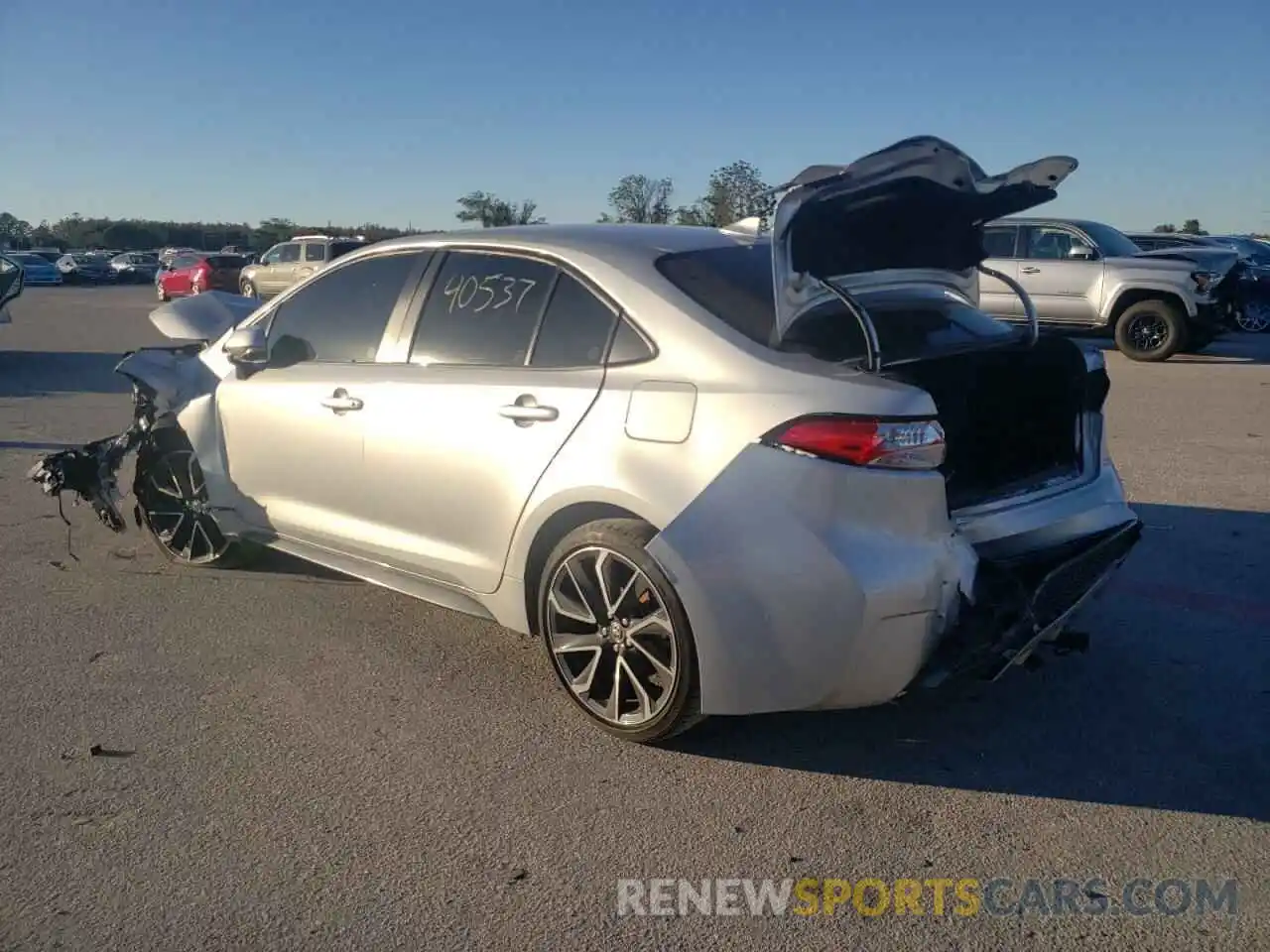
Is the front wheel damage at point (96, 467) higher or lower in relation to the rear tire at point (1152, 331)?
lower

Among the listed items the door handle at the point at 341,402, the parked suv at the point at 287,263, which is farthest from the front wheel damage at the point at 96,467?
the parked suv at the point at 287,263

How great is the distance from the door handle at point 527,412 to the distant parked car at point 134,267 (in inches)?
1993

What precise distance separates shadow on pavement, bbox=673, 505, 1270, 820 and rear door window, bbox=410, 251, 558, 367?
1.56m

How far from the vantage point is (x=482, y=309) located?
431 cm

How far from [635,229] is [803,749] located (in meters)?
2.05

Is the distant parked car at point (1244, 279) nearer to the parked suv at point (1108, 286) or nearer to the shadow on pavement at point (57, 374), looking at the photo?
the parked suv at point (1108, 286)

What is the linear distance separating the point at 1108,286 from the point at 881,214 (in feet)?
40.3

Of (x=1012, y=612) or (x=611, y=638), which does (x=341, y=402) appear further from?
(x=1012, y=612)

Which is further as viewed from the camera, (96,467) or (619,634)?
(96,467)

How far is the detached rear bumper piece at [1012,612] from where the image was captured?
340cm

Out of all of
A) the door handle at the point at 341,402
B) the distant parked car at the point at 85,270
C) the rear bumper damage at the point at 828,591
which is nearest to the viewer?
the rear bumper damage at the point at 828,591

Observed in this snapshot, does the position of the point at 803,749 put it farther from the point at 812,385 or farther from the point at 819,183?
the point at 819,183

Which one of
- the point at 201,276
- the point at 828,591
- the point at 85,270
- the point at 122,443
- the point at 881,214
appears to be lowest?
the point at 122,443

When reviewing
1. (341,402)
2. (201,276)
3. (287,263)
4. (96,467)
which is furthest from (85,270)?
(341,402)
